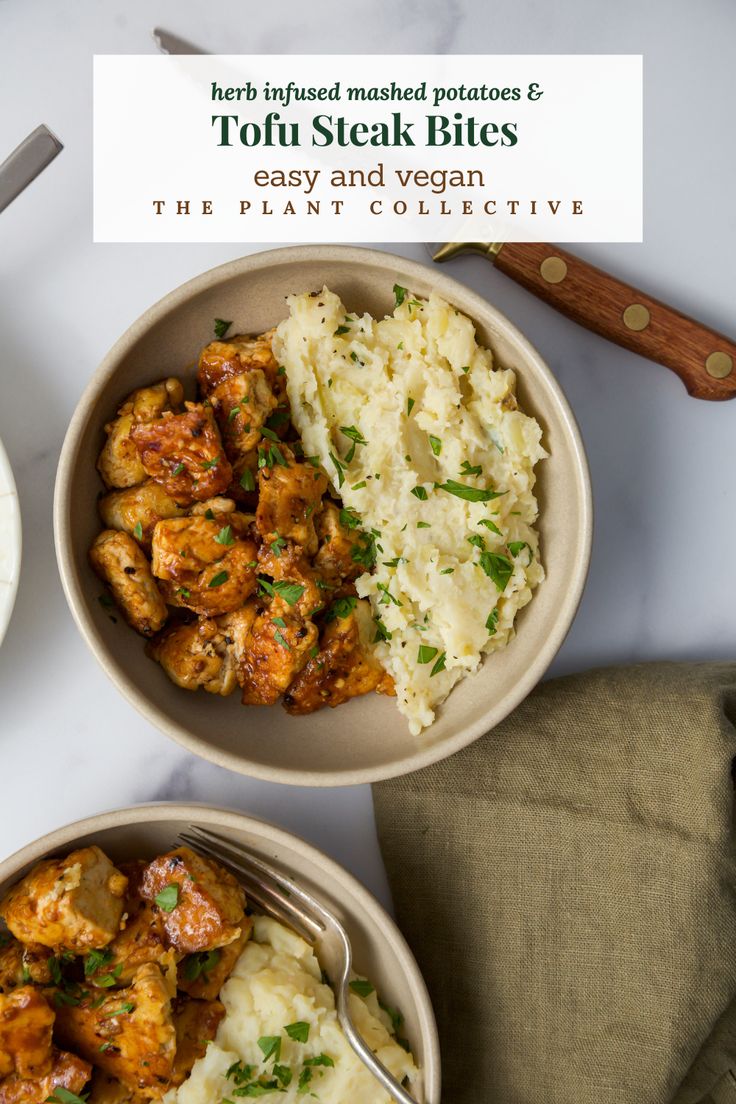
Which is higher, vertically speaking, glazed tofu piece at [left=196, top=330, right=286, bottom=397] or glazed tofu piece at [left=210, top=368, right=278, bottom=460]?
glazed tofu piece at [left=196, top=330, right=286, bottom=397]

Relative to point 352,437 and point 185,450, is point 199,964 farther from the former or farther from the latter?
point 352,437

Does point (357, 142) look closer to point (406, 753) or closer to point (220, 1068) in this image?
point (406, 753)

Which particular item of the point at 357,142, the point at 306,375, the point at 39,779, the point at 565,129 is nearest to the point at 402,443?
the point at 306,375

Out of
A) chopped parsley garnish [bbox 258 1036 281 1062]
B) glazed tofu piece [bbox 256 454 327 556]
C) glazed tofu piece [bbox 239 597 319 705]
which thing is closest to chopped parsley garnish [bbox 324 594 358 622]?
glazed tofu piece [bbox 239 597 319 705]

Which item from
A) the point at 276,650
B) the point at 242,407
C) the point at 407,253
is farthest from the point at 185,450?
the point at 407,253

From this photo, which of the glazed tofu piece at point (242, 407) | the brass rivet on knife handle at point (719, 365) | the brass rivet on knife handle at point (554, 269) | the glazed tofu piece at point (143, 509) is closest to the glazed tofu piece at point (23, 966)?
the glazed tofu piece at point (143, 509)

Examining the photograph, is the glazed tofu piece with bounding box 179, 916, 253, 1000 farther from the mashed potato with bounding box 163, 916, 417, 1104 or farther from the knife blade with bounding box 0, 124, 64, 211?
the knife blade with bounding box 0, 124, 64, 211

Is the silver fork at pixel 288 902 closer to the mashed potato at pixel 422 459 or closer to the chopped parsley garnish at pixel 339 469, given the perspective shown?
the mashed potato at pixel 422 459
